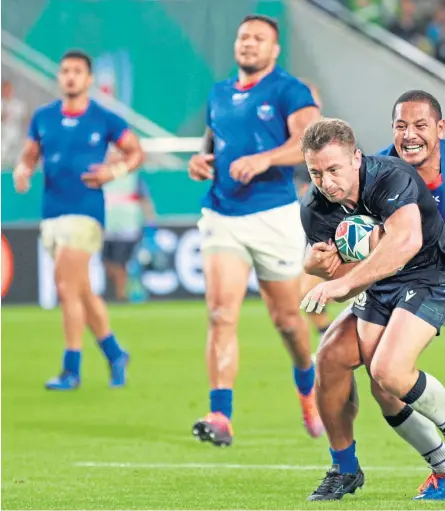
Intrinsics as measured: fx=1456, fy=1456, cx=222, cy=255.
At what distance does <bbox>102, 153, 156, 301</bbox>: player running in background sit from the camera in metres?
19.6

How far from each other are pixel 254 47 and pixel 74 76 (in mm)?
2959

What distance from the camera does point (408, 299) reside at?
21.4 ft

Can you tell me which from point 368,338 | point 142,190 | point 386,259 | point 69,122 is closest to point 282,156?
point 368,338

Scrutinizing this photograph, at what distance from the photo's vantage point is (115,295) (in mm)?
19844

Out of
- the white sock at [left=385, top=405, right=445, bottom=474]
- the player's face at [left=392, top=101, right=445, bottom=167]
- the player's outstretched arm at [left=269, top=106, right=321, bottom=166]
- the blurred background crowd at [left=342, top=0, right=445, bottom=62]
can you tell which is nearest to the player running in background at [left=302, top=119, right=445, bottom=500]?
the white sock at [left=385, top=405, right=445, bottom=474]

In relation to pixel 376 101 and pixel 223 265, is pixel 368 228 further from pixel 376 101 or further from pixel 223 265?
pixel 376 101

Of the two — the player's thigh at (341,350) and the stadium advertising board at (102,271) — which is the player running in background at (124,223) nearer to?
the stadium advertising board at (102,271)

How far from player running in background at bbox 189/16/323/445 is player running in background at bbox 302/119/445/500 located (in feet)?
7.96

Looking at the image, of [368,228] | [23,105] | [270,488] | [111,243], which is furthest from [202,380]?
[23,105]

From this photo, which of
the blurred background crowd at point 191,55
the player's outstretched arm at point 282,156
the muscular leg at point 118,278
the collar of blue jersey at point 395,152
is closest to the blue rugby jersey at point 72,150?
the player's outstretched arm at point 282,156

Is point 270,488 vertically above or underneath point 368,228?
underneath

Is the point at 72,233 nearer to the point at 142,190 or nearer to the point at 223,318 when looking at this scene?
the point at 223,318

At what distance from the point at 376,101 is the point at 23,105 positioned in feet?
18.5

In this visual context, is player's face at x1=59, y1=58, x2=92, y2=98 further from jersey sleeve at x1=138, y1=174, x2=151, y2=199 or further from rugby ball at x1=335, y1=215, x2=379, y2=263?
jersey sleeve at x1=138, y1=174, x2=151, y2=199
